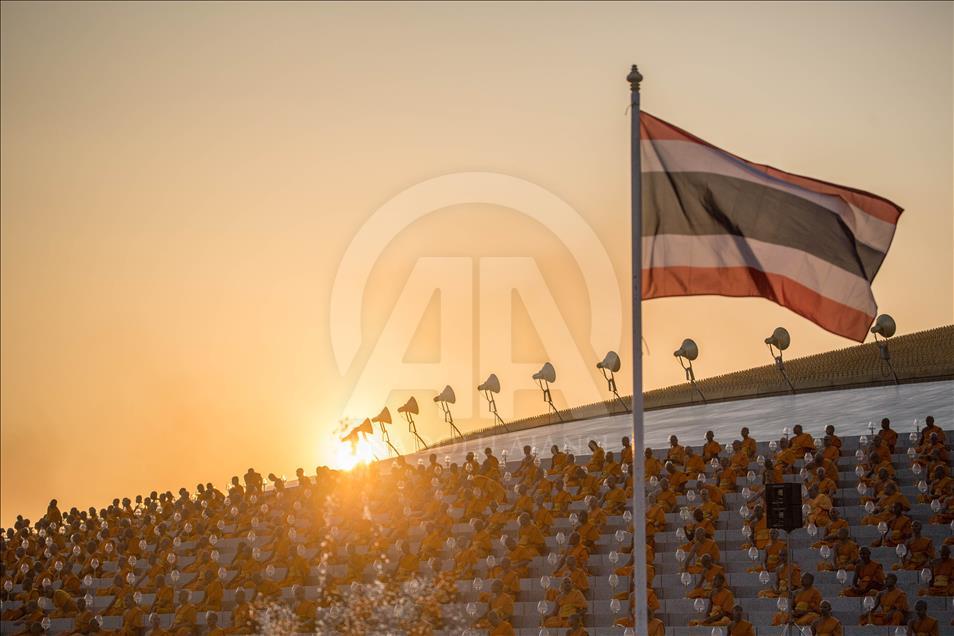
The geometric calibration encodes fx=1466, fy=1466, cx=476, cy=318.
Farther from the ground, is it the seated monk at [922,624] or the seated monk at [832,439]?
the seated monk at [832,439]

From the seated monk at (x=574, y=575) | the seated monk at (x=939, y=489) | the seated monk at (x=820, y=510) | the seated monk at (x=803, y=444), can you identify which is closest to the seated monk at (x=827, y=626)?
the seated monk at (x=820, y=510)

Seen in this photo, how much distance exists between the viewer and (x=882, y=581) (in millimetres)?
18859

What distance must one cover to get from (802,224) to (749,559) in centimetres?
863

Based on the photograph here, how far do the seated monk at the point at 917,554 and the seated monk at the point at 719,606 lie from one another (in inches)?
91.4

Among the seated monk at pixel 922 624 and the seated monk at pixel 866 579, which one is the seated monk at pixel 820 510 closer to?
the seated monk at pixel 866 579

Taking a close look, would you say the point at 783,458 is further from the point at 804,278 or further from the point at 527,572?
the point at 804,278

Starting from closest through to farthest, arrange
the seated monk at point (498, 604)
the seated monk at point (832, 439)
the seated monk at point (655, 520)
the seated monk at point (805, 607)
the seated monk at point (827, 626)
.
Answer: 1. the seated monk at point (827, 626)
2. the seated monk at point (805, 607)
3. the seated monk at point (498, 604)
4. the seated monk at point (655, 520)
5. the seated monk at point (832, 439)

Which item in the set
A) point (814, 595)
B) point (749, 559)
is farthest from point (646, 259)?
point (749, 559)

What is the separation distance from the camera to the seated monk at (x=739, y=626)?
59.6 ft

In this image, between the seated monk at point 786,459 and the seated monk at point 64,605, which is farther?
the seated monk at point 64,605

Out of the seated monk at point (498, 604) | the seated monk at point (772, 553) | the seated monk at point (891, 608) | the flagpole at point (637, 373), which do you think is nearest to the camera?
the flagpole at point (637, 373)

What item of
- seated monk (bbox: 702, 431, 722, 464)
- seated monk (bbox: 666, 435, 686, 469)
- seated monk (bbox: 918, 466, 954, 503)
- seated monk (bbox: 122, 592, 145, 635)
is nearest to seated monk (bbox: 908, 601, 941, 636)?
seated monk (bbox: 918, 466, 954, 503)

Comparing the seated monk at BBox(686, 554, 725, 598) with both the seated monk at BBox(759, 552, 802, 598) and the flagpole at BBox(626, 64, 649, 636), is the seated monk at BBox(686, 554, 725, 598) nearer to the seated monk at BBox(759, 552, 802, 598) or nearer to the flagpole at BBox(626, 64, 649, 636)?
the seated monk at BBox(759, 552, 802, 598)

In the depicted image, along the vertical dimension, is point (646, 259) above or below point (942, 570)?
above
